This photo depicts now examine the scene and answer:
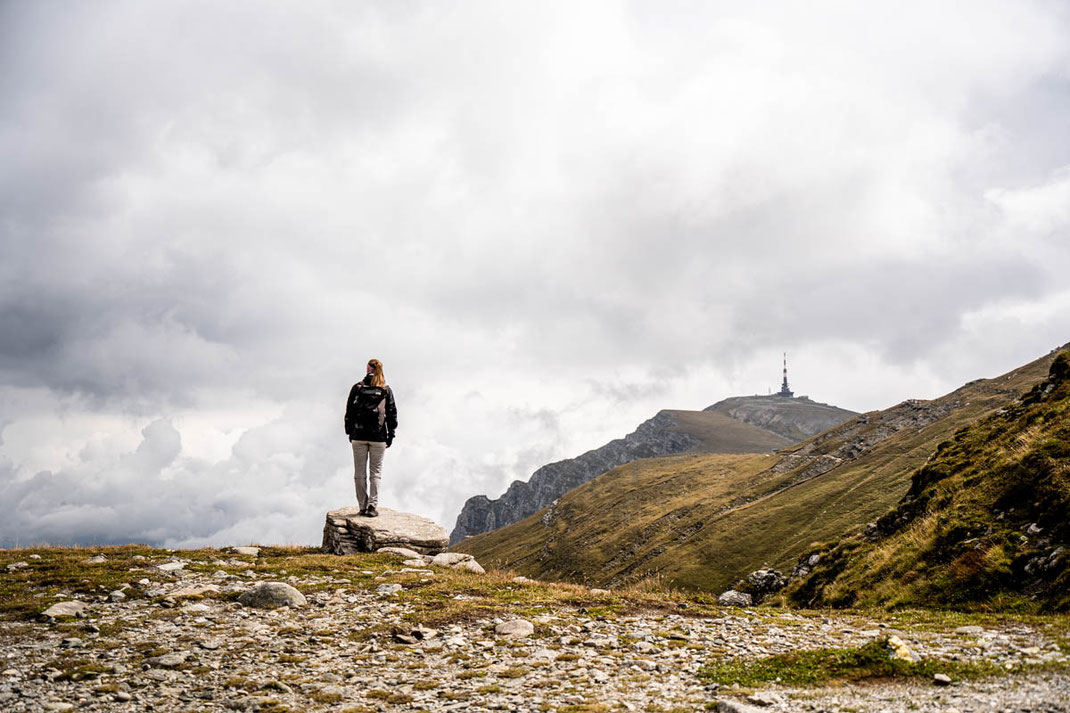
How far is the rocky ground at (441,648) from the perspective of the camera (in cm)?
958


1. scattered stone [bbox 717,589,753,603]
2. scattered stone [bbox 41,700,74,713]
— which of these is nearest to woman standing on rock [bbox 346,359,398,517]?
scattered stone [bbox 41,700,74,713]

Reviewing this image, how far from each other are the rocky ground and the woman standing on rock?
7174 mm

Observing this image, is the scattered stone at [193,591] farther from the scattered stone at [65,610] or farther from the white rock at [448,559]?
the white rock at [448,559]

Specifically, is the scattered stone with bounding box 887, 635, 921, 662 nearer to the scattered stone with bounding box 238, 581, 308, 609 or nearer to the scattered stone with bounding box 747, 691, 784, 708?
the scattered stone with bounding box 747, 691, 784, 708

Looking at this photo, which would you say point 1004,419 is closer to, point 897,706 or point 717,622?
point 717,622

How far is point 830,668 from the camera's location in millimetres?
10945

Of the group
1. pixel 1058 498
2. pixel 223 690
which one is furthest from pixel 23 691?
pixel 1058 498

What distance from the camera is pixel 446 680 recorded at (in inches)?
430

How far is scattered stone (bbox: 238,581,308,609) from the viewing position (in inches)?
626

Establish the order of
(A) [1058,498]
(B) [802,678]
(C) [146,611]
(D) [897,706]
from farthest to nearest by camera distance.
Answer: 1. (A) [1058,498]
2. (C) [146,611]
3. (B) [802,678]
4. (D) [897,706]

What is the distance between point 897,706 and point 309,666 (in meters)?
10.7

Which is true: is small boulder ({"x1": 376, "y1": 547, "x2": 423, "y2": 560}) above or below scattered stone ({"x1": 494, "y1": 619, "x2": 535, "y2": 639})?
above

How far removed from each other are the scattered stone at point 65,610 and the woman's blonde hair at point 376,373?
527 inches

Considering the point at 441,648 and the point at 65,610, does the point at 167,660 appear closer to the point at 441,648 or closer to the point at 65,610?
the point at 65,610
